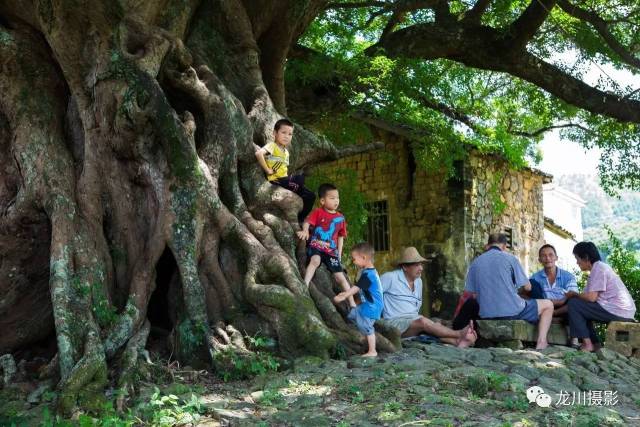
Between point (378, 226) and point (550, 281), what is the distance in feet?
28.9

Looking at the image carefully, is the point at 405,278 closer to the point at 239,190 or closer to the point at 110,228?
Answer: the point at 239,190

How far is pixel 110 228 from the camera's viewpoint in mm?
7344

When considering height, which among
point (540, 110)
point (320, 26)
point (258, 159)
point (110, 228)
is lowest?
point (110, 228)

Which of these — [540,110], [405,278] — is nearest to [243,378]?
[405,278]

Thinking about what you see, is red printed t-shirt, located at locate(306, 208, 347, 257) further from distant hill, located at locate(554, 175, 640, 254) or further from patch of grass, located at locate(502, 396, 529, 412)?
distant hill, located at locate(554, 175, 640, 254)

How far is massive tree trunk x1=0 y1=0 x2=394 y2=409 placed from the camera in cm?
665

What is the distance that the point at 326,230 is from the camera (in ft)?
25.6

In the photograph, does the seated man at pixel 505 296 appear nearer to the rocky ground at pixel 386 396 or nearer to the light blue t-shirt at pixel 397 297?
the light blue t-shirt at pixel 397 297

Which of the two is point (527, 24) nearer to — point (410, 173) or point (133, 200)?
point (133, 200)

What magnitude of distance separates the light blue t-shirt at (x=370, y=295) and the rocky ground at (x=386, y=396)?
41 centimetres

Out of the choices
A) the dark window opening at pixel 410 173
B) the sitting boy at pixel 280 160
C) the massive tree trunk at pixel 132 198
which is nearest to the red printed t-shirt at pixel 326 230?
the massive tree trunk at pixel 132 198

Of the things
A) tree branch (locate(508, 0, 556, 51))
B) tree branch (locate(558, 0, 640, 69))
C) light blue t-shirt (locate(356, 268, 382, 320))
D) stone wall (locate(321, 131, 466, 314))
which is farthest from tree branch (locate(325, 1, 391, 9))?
light blue t-shirt (locate(356, 268, 382, 320))

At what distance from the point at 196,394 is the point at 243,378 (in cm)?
58

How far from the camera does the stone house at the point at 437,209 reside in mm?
16625
